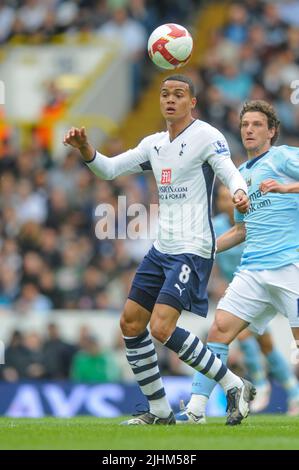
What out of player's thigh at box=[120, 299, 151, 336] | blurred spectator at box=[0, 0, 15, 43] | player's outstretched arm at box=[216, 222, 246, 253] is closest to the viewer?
player's thigh at box=[120, 299, 151, 336]

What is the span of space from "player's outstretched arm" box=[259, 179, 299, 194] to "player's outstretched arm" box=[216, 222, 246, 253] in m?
0.98

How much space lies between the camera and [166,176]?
1087cm

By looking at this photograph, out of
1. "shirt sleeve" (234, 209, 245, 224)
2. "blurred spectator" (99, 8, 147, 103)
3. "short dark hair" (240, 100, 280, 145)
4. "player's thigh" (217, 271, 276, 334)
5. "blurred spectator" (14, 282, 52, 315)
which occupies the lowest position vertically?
"blurred spectator" (14, 282, 52, 315)

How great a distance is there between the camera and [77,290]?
754 inches

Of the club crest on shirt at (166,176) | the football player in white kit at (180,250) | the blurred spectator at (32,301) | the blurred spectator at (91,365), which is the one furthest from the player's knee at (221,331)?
the blurred spectator at (32,301)

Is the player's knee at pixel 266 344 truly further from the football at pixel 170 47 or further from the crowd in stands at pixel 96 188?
the football at pixel 170 47

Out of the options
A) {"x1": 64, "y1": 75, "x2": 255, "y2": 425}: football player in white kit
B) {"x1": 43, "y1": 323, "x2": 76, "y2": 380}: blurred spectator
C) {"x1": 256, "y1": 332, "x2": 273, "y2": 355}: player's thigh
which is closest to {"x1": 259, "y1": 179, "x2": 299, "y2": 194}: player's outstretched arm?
{"x1": 64, "y1": 75, "x2": 255, "y2": 425}: football player in white kit

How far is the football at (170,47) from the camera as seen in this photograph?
11.2m

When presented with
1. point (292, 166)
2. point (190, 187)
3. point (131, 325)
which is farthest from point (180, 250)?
point (292, 166)

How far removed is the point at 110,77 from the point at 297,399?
1123 centimetres

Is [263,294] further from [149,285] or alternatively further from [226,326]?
[149,285]

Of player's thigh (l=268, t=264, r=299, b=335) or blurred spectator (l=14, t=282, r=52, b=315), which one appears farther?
blurred spectator (l=14, t=282, r=52, b=315)

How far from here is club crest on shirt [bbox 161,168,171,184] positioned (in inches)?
427

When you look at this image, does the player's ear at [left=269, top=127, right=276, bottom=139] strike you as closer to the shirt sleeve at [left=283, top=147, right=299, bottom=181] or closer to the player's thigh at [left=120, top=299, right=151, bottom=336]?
the shirt sleeve at [left=283, top=147, right=299, bottom=181]
